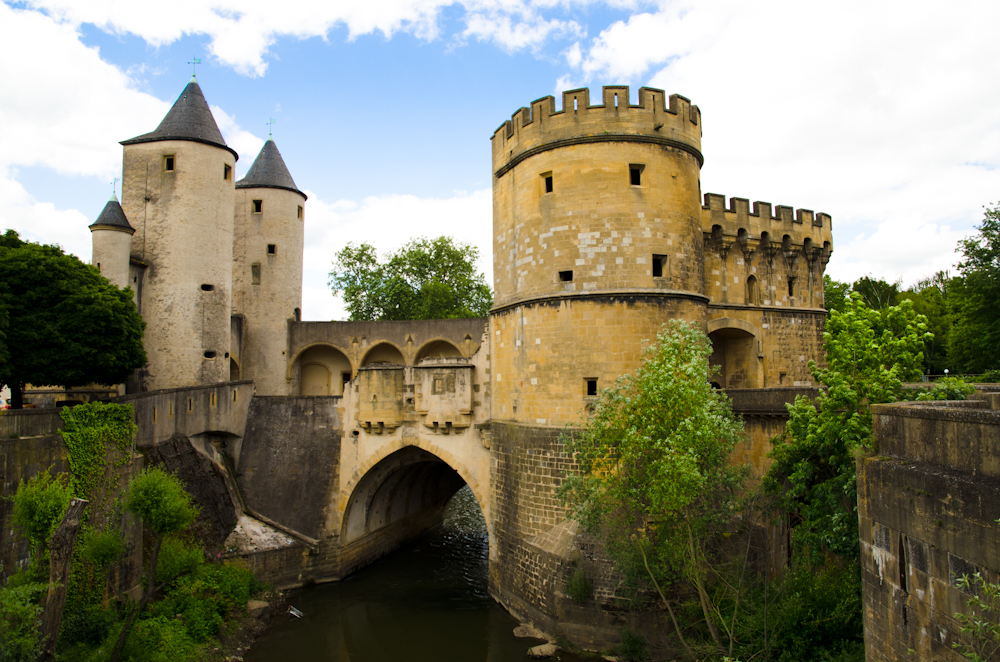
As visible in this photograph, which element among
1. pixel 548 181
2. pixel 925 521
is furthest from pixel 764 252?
pixel 925 521

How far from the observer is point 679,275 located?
15281 mm

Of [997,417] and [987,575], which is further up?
[997,417]

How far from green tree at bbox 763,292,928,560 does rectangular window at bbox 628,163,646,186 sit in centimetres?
661

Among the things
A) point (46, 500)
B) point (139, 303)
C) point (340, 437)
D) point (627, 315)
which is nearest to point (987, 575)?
point (627, 315)

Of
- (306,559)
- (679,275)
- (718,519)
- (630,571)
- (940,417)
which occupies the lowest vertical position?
(306,559)

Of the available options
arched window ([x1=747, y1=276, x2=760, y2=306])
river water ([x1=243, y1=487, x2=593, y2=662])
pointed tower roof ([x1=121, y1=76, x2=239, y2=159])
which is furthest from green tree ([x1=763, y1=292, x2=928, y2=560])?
pointed tower roof ([x1=121, y1=76, x2=239, y2=159])

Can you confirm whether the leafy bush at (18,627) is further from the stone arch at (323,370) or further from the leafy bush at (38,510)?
the stone arch at (323,370)

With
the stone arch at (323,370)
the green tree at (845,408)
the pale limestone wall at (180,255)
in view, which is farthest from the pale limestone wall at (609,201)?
the stone arch at (323,370)

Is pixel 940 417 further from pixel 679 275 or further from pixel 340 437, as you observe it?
pixel 340 437

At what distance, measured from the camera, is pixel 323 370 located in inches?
1198

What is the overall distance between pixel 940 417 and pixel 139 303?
22.5 m

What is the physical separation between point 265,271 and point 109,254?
784cm

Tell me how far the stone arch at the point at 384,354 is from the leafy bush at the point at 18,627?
19656 millimetres

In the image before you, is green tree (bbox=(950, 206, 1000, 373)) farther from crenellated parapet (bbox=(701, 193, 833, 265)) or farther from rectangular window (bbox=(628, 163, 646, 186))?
rectangular window (bbox=(628, 163, 646, 186))
